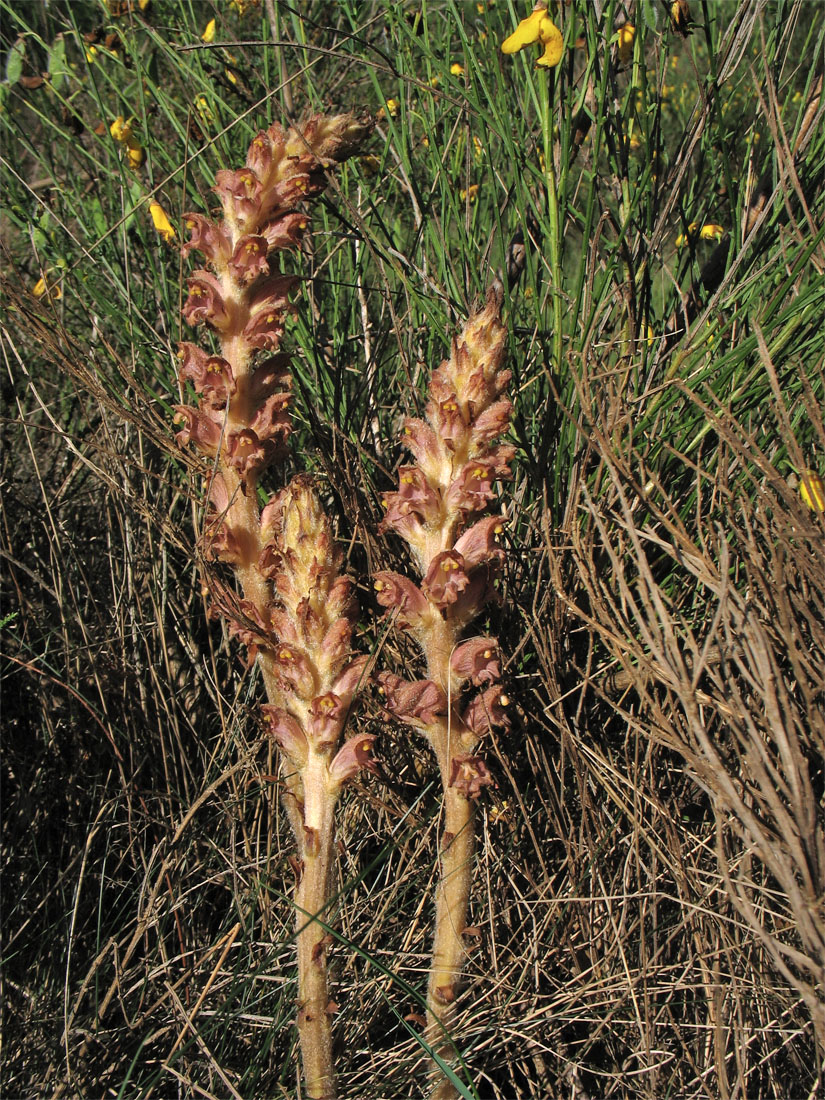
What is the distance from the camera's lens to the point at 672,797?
1497mm

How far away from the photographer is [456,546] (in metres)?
1.25

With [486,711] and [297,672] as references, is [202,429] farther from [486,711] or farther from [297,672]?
[486,711]

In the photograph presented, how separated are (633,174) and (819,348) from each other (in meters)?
0.61

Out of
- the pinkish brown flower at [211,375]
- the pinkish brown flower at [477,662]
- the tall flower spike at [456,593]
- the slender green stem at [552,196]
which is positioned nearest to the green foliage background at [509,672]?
the slender green stem at [552,196]

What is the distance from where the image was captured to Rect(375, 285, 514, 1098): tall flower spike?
1.22 meters

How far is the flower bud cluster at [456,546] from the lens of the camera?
3.98ft

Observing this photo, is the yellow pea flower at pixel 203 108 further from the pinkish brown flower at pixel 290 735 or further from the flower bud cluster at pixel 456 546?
the pinkish brown flower at pixel 290 735

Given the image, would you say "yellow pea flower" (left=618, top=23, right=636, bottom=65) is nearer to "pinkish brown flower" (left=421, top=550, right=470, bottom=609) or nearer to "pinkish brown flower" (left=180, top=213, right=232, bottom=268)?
"pinkish brown flower" (left=180, top=213, right=232, bottom=268)

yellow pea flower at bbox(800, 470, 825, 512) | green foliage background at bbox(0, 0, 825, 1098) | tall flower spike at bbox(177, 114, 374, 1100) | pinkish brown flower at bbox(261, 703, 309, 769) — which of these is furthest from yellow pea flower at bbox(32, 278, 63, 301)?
yellow pea flower at bbox(800, 470, 825, 512)

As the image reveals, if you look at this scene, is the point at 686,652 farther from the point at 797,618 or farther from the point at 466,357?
the point at 466,357

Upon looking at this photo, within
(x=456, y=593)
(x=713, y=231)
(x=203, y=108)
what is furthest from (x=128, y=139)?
(x=456, y=593)

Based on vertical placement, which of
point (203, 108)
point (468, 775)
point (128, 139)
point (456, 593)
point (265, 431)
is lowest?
point (468, 775)

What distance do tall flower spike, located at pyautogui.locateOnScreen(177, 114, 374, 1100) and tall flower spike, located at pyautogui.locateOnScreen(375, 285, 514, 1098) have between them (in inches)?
4.3

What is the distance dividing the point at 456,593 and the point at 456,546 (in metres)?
0.09
